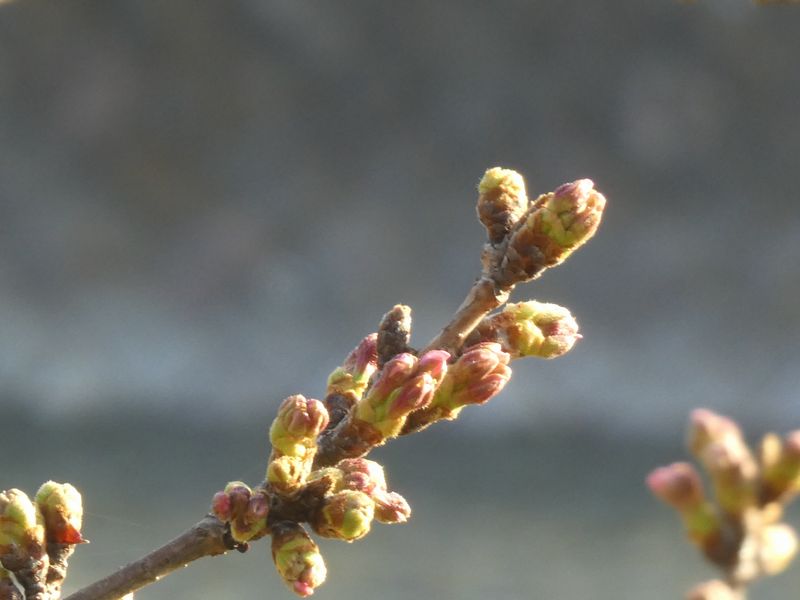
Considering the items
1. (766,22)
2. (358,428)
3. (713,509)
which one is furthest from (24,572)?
(766,22)

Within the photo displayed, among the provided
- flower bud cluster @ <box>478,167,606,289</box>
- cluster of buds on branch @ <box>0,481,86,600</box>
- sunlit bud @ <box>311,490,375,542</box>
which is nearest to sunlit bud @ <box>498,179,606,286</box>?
flower bud cluster @ <box>478,167,606,289</box>

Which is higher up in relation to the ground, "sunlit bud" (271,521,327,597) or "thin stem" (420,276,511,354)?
"thin stem" (420,276,511,354)

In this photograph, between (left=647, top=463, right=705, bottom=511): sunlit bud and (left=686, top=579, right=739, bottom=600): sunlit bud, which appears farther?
(left=647, top=463, right=705, bottom=511): sunlit bud

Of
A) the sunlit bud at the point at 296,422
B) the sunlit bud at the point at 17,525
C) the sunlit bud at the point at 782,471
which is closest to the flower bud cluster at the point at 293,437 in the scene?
the sunlit bud at the point at 296,422

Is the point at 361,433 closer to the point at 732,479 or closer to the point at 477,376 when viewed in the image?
the point at 477,376

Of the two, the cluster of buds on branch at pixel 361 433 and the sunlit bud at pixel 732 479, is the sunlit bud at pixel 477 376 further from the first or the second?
the sunlit bud at pixel 732 479

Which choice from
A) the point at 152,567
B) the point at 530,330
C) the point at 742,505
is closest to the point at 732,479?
the point at 742,505

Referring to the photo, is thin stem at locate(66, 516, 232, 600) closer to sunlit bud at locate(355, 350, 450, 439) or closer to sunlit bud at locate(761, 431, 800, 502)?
sunlit bud at locate(355, 350, 450, 439)
